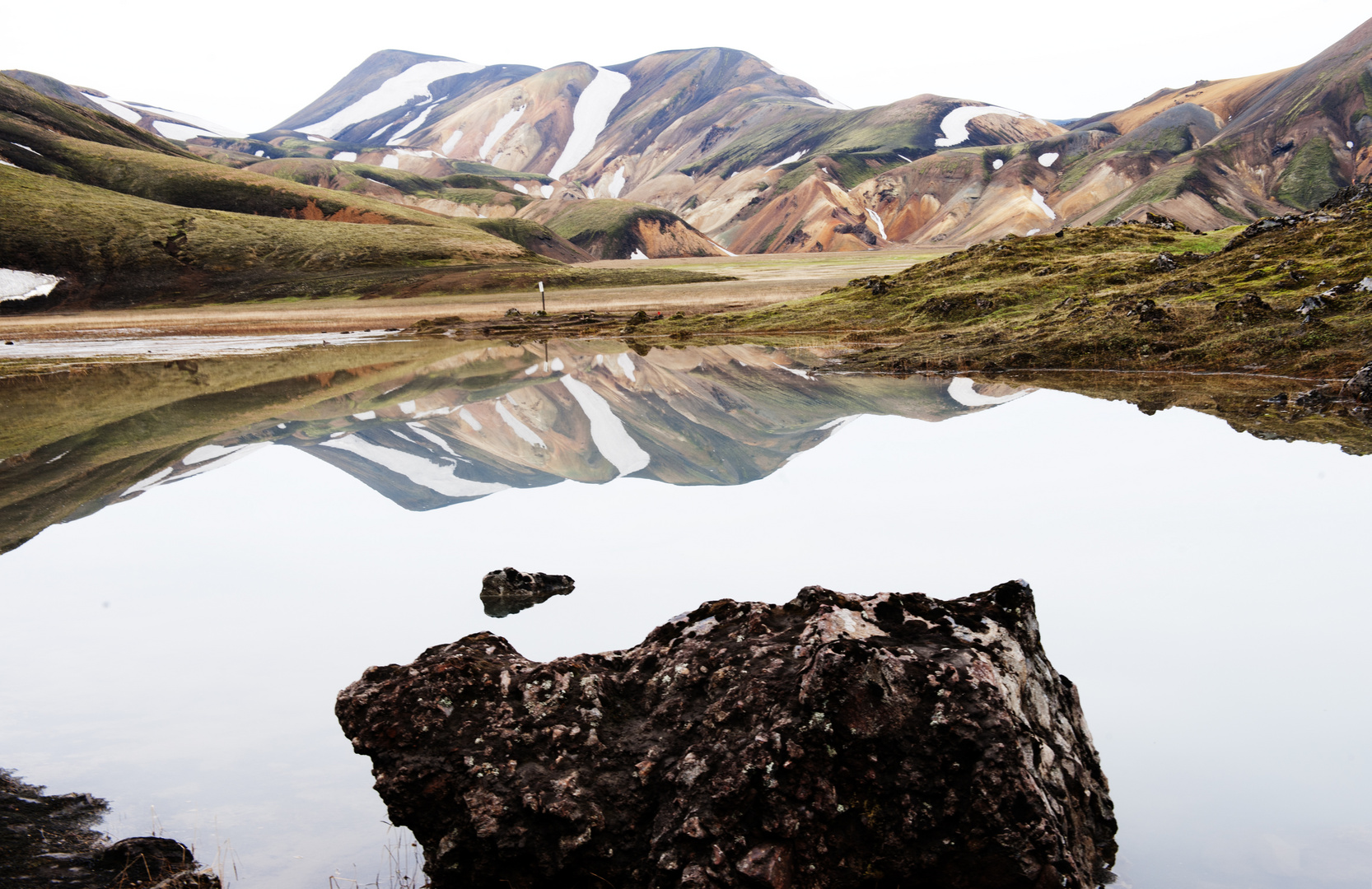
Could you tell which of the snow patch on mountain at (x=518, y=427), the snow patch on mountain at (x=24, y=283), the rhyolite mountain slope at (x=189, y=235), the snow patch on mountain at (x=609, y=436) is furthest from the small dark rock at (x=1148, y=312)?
the snow patch on mountain at (x=24, y=283)

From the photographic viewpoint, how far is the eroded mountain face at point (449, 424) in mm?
13672

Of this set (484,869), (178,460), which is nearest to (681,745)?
(484,869)

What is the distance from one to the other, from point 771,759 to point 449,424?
1710 cm

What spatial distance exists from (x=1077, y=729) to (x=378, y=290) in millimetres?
101332

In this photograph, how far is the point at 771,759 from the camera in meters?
3.59

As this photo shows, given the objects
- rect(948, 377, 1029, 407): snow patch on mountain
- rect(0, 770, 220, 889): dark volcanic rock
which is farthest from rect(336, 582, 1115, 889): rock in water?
rect(948, 377, 1029, 407): snow patch on mountain

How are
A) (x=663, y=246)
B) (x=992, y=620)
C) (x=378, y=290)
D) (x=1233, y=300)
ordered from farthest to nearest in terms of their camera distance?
(x=663, y=246) → (x=378, y=290) → (x=1233, y=300) → (x=992, y=620)

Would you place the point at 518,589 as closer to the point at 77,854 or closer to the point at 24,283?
the point at 77,854

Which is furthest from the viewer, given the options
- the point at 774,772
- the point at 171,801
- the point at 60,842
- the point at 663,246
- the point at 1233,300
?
the point at 663,246

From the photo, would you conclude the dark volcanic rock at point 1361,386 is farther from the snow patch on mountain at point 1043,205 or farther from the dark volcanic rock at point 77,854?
the snow patch on mountain at point 1043,205

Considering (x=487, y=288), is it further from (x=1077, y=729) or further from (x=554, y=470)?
(x=1077, y=729)

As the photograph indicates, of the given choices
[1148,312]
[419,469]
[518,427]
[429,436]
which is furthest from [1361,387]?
[429,436]

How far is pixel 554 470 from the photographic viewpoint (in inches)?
555

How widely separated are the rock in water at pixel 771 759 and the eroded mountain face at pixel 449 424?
8.18 meters
